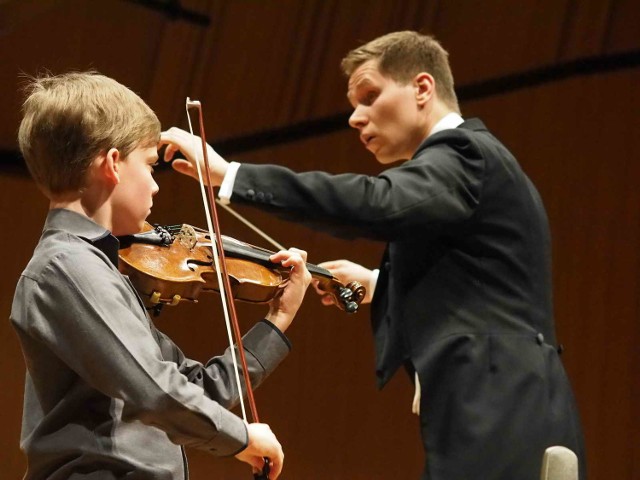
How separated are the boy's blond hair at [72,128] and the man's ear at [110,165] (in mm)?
12

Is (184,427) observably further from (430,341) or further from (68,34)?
(68,34)

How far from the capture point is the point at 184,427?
55.7 inches

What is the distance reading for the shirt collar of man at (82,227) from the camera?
1.50 meters

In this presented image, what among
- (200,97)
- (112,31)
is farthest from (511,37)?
(112,31)

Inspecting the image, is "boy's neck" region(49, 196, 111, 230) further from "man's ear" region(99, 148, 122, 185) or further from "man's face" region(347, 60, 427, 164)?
"man's face" region(347, 60, 427, 164)

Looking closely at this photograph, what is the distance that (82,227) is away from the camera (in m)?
1.51

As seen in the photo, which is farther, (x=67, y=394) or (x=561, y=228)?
(x=561, y=228)

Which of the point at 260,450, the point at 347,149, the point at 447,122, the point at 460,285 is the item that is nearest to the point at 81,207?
the point at 260,450

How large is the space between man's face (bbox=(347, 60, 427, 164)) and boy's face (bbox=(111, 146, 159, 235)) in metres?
0.64

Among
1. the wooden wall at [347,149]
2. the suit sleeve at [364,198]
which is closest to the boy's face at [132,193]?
the suit sleeve at [364,198]

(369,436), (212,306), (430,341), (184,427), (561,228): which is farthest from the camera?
(212,306)

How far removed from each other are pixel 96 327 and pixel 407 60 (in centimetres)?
103

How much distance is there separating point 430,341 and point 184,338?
8.49 feet

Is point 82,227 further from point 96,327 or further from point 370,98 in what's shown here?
point 370,98
